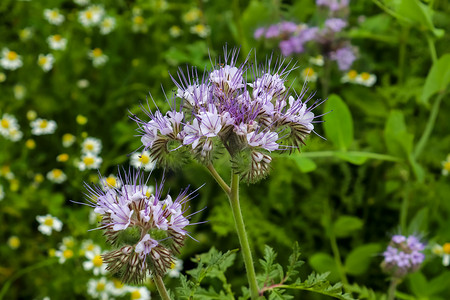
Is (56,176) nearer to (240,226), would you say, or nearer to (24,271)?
(24,271)

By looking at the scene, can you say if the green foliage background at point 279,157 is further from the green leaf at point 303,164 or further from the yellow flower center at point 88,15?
the yellow flower center at point 88,15

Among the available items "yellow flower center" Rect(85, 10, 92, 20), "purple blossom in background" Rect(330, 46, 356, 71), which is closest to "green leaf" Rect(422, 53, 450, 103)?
"purple blossom in background" Rect(330, 46, 356, 71)

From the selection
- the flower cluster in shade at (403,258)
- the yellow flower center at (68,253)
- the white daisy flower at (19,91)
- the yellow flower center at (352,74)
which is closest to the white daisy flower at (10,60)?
the white daisy flower at (19,91)

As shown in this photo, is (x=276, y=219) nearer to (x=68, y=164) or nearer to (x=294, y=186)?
(x=294, y=186)

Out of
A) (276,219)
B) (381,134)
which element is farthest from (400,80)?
(276,219)

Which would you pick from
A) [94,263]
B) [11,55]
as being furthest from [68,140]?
[94,263]
